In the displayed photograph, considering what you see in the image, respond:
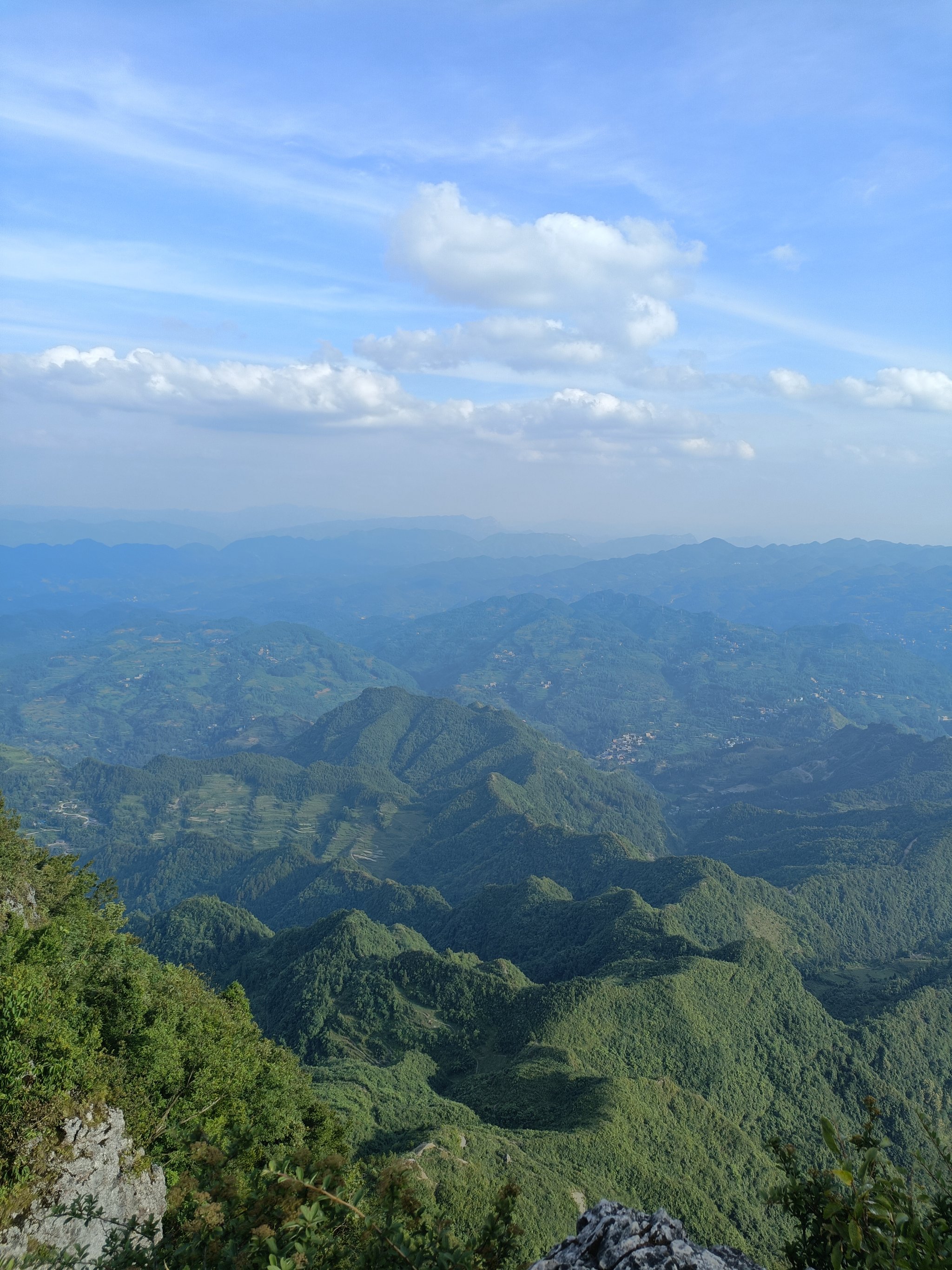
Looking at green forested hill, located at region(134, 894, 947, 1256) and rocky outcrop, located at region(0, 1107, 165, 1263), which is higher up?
rocky outcrop, located at region(0, 1107, 165, 1263)

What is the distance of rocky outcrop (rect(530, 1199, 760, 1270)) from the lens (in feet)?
49.9

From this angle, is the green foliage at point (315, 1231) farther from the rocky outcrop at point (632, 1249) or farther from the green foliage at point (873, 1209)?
the green foliage at point (873, 1209)

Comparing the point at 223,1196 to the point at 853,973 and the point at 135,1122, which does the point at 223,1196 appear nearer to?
the point at 135,1122

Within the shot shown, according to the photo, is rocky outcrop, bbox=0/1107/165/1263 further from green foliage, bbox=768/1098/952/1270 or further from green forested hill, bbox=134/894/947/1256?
green forested hill, bbox=134/894/947/1256

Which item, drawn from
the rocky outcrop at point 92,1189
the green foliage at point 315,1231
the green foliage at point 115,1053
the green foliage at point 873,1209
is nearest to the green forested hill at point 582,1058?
the green foliage at point 115,1053

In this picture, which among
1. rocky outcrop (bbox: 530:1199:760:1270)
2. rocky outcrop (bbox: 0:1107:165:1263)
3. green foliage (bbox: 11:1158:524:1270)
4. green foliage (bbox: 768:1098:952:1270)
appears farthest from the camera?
rocky outcrop (bbox: 0:1107:165:1263)

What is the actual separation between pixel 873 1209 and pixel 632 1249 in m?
8.27

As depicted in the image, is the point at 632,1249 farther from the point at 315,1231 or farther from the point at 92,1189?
the point at 92,1189

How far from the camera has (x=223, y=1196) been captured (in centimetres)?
1336

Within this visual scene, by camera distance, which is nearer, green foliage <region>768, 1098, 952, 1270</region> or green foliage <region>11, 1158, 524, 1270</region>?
green foliage <region>768, 1098, 952, 1270</region>

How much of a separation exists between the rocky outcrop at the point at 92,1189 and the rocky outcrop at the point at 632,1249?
40.7ft

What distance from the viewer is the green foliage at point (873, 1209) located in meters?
9.30

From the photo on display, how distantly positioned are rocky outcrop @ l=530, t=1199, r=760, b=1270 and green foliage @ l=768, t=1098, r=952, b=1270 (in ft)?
9.82

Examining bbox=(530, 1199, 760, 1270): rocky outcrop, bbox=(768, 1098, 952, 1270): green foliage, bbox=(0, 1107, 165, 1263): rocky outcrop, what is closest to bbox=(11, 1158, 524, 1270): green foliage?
bbox=(530, 1199, 760, 1270): rocky outcrop
